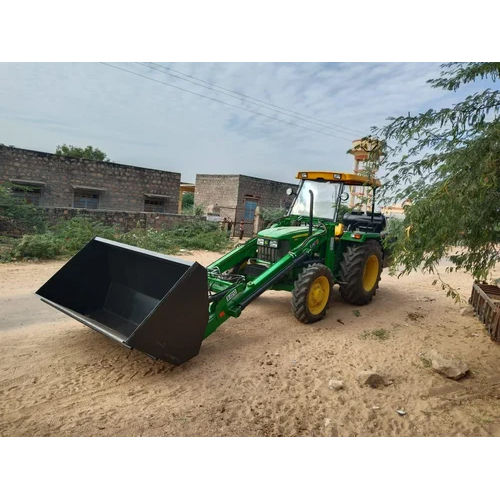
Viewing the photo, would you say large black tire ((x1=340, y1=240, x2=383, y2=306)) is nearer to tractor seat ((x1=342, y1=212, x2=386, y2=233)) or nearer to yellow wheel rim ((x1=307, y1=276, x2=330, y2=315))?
tractor seat ((x1=342, y1=212, x2=386, y2=233))

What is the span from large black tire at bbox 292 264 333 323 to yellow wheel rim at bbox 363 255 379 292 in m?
1.57

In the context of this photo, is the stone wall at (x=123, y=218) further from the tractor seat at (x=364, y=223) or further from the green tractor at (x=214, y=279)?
the tractor seat at (x=364, y=223)

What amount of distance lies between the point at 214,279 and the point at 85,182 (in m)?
12.9

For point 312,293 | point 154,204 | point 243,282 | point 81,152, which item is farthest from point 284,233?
point 81,152

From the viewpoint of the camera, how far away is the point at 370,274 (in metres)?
6.71

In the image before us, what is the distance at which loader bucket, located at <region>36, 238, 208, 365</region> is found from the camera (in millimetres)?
3293

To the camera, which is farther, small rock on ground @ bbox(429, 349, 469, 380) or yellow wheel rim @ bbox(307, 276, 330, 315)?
yellow wheel rim @ bbox(307, 276, 330, 315)

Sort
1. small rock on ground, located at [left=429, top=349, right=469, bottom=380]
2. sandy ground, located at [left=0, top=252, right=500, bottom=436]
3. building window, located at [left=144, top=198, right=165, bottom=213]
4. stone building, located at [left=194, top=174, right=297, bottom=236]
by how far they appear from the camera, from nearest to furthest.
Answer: sandy ground, located at [left=0, top=252, right=500, bottom=436], small rock on ground, located at [left=429, top=349, right=469, bottom=380], building window, located at [left=144, top=198, right=165, bottom=213], stone building, located at [left=194, top=174, right=297, bottom=236]

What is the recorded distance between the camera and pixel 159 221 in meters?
13.4

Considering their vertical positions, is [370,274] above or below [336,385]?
above

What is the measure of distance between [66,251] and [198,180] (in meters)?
13.0

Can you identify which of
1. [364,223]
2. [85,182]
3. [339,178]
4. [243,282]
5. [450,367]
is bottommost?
[450,367]

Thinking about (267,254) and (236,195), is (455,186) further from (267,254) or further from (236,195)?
(236,195)

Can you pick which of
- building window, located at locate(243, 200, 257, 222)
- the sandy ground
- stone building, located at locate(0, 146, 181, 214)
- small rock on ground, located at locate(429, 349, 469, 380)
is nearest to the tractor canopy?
the sandy ground
